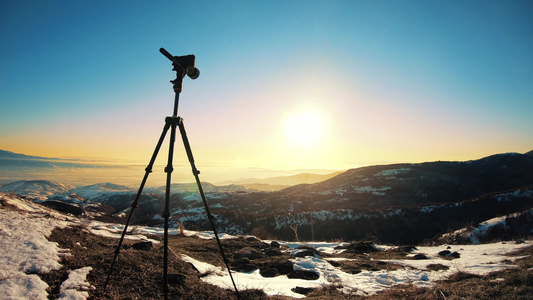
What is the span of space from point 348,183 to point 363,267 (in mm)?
50548

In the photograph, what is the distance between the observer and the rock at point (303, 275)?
7.80 meters

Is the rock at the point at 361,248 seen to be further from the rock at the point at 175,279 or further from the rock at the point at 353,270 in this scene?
the rock at the point at 175,279

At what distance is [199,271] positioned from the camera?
6707 millimetres

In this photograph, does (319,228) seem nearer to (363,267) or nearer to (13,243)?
(363,267)

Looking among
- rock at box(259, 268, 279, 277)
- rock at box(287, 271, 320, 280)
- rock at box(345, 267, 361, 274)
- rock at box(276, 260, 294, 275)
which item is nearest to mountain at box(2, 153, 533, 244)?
rock at box(345, 267, 361, 274)

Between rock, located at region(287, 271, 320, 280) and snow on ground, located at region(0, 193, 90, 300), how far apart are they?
19.3 ft

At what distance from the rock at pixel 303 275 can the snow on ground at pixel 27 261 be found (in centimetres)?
589

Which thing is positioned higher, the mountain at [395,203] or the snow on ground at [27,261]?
the snow on ground at [27,261]

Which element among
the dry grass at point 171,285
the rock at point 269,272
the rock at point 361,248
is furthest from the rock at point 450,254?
the rock at point 269,272

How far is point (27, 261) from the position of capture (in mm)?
4418

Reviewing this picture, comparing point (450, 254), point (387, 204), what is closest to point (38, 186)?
point (387, 204)

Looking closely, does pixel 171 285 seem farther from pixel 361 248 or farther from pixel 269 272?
pixel 361 248

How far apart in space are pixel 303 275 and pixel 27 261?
7190 millimetres

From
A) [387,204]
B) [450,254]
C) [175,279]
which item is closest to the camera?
[175,279]
